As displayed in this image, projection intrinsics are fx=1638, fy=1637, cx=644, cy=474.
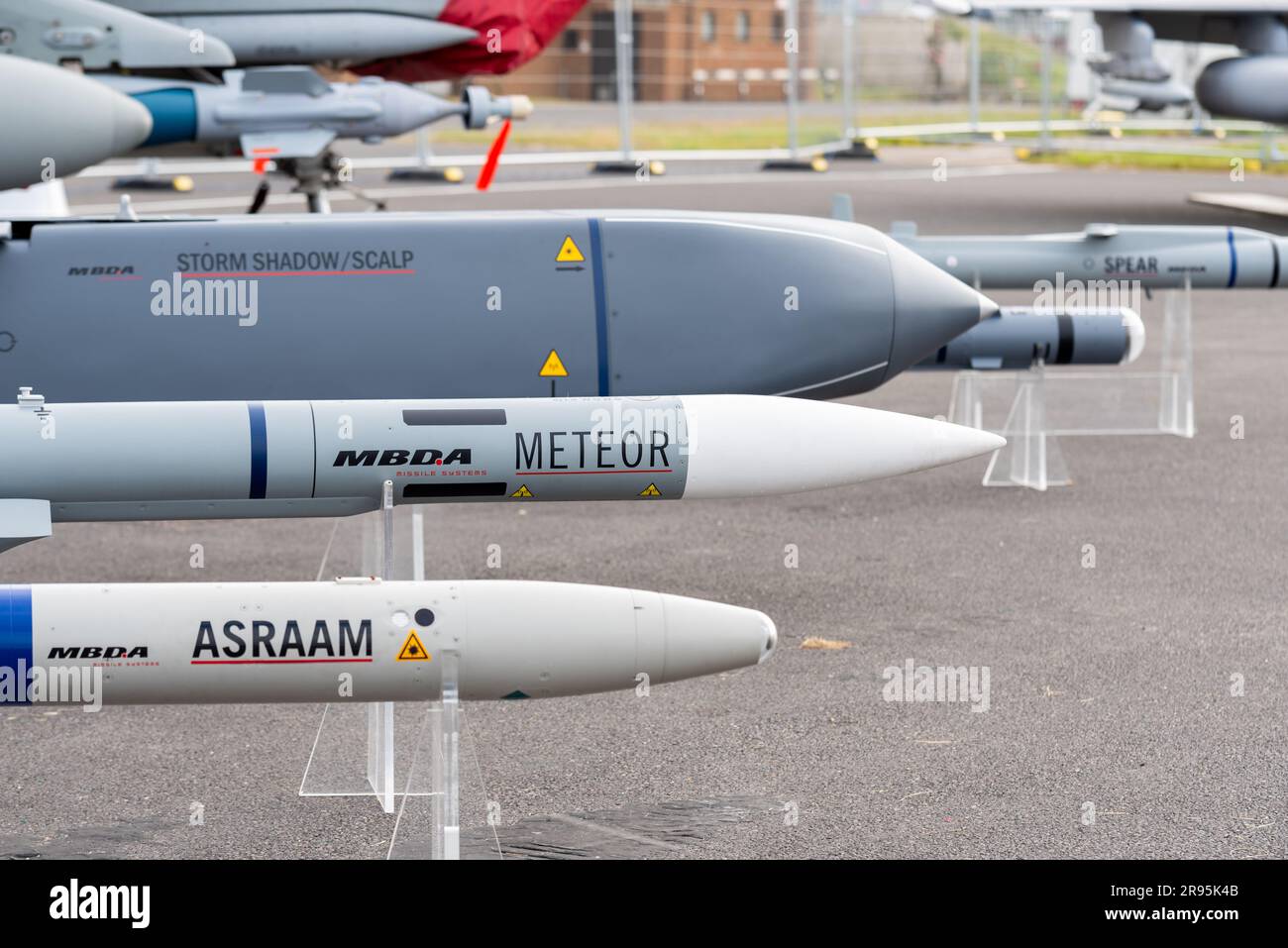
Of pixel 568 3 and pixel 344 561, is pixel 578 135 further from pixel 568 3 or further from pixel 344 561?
pixel 344 561

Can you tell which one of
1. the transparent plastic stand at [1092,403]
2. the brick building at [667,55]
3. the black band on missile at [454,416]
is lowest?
the transparent plastic stand at [1092,403]

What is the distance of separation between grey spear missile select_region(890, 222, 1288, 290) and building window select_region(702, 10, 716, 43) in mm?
53566

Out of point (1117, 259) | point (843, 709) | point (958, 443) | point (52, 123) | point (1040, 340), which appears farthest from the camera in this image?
point (1117, 259)

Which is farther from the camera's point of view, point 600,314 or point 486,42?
point 486,42

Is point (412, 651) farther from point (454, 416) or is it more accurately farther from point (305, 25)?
point (305, 25)

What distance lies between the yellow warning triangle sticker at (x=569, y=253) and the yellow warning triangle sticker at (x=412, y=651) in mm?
4096

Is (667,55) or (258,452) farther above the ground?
(667,55)

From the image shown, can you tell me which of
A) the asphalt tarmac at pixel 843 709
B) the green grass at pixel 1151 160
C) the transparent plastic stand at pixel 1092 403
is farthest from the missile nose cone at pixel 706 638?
the green grass at pixel 1151 160

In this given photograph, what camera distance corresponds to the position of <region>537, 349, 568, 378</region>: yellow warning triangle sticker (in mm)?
9344

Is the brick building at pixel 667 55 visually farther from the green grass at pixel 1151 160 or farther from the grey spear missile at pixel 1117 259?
the grey spear missile at pixel 1117 259

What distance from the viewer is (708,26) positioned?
64.9m

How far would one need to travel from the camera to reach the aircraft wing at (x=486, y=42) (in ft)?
69.5

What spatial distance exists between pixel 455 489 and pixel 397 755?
120 centimetres

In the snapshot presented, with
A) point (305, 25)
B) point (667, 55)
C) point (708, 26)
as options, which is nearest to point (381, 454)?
point (305, 25)
